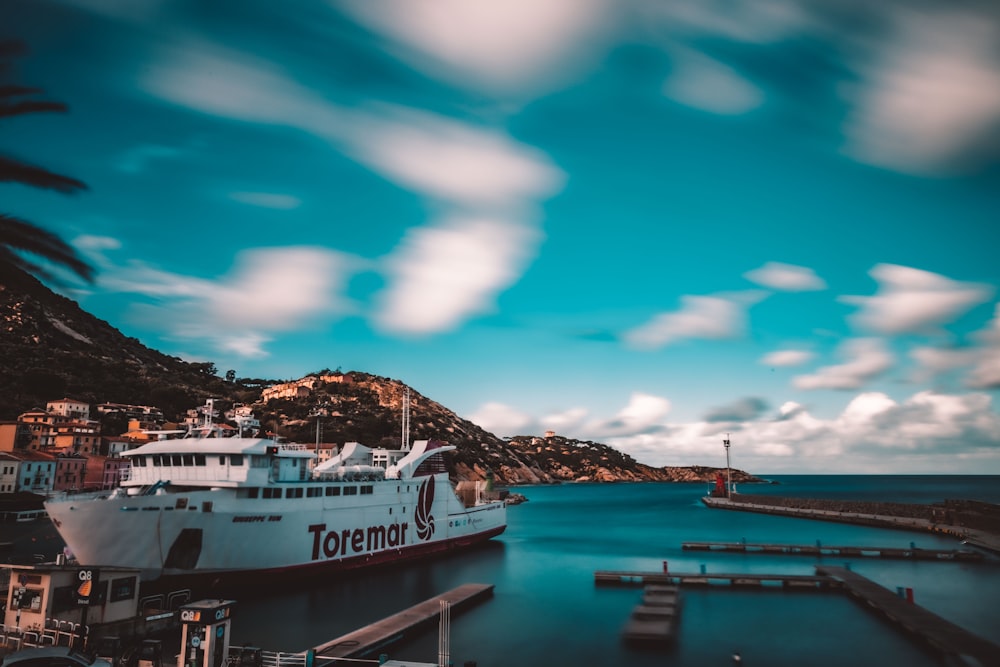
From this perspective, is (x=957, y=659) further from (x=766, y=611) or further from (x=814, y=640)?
(x=766, y=611)

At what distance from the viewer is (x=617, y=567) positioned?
48.1 meters

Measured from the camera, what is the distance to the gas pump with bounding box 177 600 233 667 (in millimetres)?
15688

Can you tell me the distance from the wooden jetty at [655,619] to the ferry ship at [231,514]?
18237mm

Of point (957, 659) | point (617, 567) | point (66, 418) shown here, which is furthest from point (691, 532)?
point (66, 418)

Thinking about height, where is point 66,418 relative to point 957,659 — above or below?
above

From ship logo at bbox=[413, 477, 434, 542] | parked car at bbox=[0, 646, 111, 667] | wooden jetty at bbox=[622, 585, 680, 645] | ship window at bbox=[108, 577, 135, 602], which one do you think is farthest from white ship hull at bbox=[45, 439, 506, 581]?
wooden jetty at bbox=[622, 585, 680, 645]

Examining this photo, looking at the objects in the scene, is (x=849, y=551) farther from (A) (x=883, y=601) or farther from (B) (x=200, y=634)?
(B) (x=200, y=634)

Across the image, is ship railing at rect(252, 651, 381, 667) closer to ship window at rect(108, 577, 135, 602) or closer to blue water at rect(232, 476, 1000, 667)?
blue water at rect(232, 476, 1000, 667)

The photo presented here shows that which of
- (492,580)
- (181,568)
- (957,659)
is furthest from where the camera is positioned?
(492,580)

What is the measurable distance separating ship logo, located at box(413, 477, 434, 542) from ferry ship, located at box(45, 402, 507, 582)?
2393mm

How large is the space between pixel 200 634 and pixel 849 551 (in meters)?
52.9

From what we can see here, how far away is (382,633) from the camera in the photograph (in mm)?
23188

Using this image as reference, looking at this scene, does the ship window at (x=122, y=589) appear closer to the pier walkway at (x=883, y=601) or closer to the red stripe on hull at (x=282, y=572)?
the red stripe on hull at (x=282, y=572)

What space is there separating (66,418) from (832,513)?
117 meters
